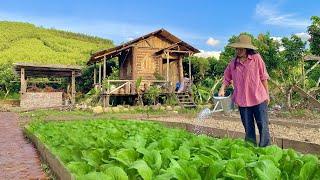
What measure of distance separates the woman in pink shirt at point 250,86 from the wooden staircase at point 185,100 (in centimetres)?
1649

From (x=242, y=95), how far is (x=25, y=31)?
69808mm

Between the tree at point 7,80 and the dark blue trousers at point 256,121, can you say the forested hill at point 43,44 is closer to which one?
the tree at point 7,80

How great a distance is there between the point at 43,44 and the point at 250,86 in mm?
60944

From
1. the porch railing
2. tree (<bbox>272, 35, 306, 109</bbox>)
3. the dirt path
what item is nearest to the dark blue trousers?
the dirt path

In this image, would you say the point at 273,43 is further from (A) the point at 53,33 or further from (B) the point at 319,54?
(A) the point at 53,33

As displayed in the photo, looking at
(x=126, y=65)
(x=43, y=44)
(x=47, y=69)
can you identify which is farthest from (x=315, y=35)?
(x=43, y=44)

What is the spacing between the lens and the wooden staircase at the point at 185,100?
23.0 m

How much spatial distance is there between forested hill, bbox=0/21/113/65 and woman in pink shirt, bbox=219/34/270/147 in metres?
43.2

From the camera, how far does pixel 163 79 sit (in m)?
25.9

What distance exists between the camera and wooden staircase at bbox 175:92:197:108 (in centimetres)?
2303

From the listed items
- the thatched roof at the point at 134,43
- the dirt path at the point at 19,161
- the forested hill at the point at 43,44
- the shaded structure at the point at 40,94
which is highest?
the forested hill at the point at 43,44

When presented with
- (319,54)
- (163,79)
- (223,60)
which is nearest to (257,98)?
(319,54)

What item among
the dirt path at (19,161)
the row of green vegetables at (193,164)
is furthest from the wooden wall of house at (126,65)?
the row of green vegetables at (193,164)

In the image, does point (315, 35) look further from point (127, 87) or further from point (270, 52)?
point (127, 87)
